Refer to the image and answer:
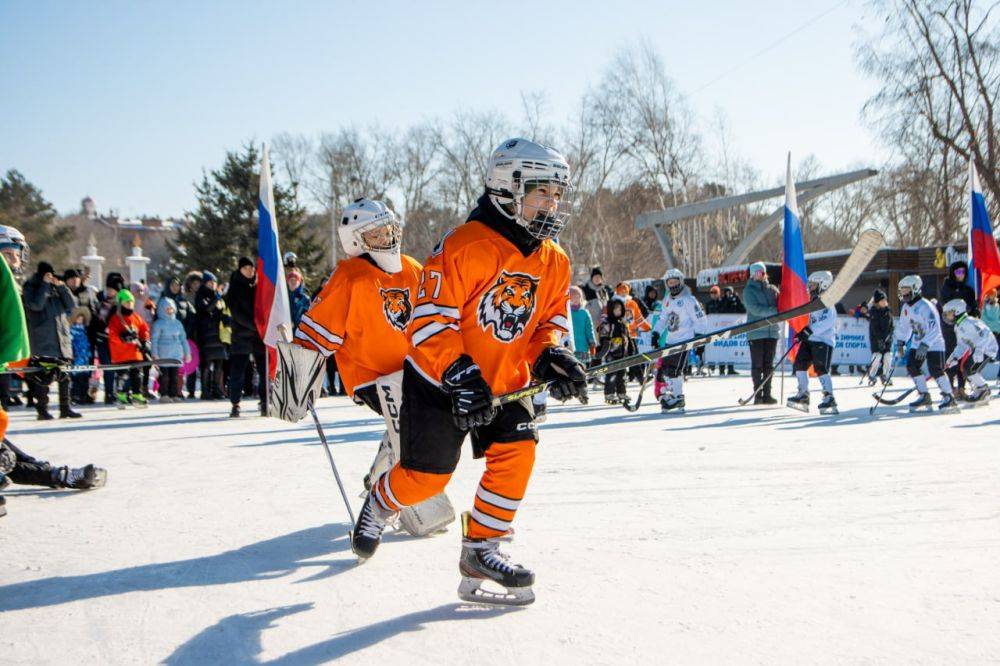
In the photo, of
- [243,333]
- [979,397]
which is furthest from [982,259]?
[243,333]

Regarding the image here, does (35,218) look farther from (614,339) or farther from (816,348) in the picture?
(816,348)

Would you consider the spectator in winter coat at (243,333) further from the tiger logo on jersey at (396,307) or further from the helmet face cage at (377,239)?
the tiger logo on jersey at (396,307)

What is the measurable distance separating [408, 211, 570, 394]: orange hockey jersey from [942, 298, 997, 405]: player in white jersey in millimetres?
10114

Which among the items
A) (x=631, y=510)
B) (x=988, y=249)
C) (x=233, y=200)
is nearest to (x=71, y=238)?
(x=233, y=200)

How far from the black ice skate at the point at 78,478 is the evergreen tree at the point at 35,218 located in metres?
44.4

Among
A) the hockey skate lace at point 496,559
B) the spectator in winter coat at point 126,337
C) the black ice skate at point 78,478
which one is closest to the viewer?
the hockey skate lace at point 496,559

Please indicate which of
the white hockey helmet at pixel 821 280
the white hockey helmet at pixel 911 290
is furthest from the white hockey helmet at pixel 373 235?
the white hockey helmet at pixel 911 290

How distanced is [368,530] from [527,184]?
5.83 ft

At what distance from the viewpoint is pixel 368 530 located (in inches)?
159

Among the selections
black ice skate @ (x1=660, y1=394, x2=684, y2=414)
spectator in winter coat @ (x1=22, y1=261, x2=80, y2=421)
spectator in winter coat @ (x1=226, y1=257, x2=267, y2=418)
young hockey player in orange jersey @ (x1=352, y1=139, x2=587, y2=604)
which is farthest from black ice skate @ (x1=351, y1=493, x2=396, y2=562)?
black ice skate @ (x1=660, y1=394, x2=684, y2=414)

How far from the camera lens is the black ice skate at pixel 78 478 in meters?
5.89

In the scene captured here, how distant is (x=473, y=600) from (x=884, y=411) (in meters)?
9.46

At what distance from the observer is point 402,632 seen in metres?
3.14

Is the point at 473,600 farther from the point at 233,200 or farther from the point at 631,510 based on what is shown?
the point at 233,200
